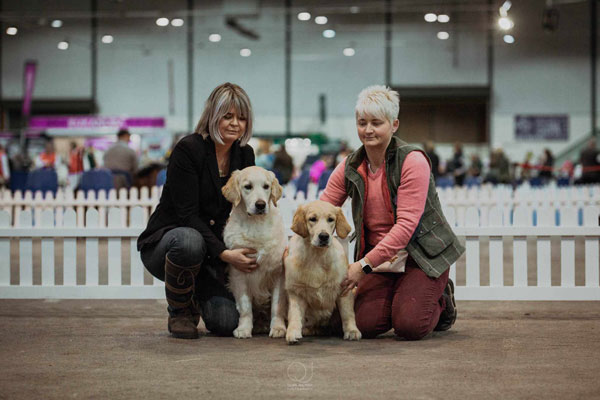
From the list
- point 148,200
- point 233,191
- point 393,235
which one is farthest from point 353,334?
point 148,200

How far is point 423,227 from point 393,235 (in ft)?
0.78

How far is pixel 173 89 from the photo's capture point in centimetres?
2255

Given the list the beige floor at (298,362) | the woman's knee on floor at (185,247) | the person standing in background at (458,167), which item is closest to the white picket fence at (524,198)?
the beige floor at (298,362)

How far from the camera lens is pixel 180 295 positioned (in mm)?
3779

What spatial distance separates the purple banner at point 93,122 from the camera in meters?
18.3

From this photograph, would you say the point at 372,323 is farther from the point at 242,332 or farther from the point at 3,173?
the point at 3,173

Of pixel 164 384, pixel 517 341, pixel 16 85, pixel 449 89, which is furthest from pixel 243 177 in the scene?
pixel 16 85

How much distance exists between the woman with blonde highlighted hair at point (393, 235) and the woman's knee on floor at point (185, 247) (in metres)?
0.75

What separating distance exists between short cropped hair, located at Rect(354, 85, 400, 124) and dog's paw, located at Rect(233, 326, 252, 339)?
122 cm

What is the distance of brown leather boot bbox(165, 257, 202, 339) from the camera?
3.75 metres

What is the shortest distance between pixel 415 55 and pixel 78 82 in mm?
10181

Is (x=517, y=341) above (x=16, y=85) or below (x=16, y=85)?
below

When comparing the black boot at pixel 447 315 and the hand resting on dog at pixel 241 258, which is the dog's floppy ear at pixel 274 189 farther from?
the black boot at pixel 447 315

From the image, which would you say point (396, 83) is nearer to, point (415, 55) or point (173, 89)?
point (415, 55)
